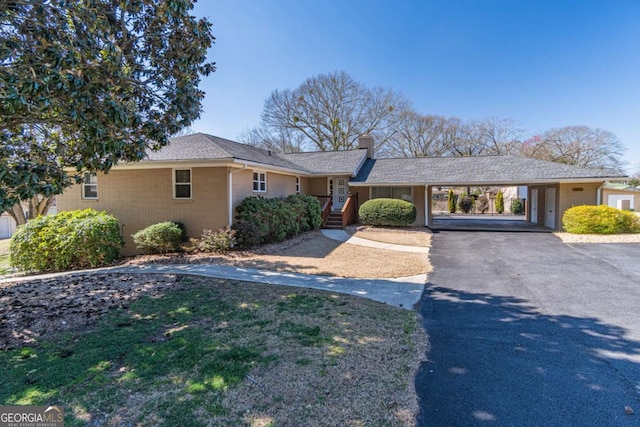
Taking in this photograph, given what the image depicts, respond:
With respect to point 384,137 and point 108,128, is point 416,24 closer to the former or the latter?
point 108,128

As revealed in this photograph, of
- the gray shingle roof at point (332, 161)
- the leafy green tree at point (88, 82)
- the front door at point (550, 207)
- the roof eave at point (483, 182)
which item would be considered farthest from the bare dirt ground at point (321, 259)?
the front door at point (550, 207)

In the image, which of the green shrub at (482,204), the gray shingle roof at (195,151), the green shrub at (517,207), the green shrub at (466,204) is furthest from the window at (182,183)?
the green shrub at (482,204)

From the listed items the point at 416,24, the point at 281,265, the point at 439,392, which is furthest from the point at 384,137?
the point at 439,392

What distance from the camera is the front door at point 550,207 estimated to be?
16570 millimetres

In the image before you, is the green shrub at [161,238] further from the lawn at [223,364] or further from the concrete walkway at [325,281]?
the lawn at [223,364]

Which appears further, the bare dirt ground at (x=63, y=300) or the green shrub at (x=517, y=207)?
the green shrub at (x=517, y=207)

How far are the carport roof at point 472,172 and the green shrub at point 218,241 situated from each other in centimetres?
937

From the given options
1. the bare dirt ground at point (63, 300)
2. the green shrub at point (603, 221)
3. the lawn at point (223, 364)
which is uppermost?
the green shrub at point (603, 221)

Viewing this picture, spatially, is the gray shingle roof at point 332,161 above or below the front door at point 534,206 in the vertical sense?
above

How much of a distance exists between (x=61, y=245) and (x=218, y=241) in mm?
4645

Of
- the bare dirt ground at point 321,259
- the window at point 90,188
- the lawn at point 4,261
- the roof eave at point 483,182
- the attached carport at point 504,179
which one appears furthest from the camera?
the attached carport at point 504,179

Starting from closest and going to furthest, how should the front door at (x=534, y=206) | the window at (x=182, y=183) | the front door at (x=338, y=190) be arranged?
the window at (x=182, y=183)
the front door at (x=534, y=206)
the front door at (x=338, y=190)

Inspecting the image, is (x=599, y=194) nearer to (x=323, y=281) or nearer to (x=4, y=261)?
(x=323, y=281)

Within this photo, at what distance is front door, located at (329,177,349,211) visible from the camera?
20094 millimetres
